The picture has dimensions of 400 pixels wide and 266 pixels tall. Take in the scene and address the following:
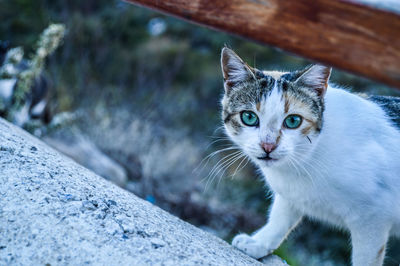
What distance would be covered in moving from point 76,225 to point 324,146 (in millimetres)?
974

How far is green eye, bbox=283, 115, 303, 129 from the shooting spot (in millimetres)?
1604

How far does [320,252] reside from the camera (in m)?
4.09

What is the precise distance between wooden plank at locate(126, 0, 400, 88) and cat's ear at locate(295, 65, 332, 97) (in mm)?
757

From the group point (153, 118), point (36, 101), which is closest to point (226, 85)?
point (36, 101)

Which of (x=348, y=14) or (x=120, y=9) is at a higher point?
(x=348, y=14)

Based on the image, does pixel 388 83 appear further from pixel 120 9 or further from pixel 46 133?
pixel 120 9

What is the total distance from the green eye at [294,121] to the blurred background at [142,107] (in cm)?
50

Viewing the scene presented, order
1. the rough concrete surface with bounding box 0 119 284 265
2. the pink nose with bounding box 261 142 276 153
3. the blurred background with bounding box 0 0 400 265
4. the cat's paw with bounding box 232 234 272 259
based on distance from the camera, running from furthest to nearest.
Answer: the blurred background with bounding box 0 0 400 265 → the cat's paw with bounding box 232 234 272 259 → the pink nose with bounding box 261 142 276 153 → the rough concrete surface with bounding box 0 119 284 265

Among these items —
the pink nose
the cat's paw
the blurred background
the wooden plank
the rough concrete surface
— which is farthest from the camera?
the blurred background

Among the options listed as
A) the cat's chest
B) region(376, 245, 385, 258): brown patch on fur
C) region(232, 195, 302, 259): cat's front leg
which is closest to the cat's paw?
region(232, 195, 302, 259): cat's front leg

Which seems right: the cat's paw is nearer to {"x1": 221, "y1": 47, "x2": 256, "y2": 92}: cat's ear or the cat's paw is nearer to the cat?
the cat

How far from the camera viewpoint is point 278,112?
1577mm

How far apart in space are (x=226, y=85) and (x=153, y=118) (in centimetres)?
282

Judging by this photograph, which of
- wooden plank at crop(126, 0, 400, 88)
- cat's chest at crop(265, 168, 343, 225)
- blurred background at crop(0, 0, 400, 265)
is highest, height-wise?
wooden plank at crop(126, 0, 400, 88)
